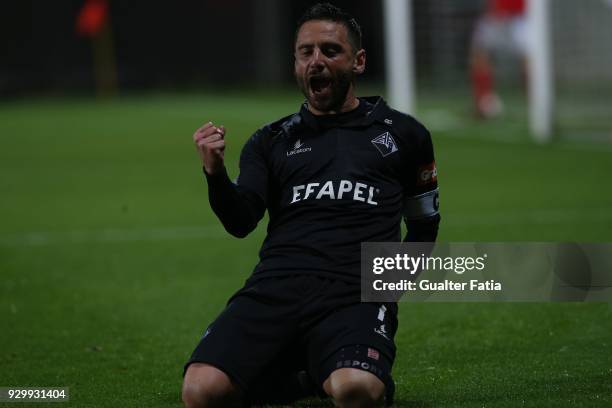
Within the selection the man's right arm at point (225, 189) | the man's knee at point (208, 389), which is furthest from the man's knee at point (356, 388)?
the man's right arm at point (225, 189)

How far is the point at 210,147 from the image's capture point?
183 inches

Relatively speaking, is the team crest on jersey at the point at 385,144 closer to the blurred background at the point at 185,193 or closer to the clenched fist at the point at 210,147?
the clenched fist at the point at 210,147

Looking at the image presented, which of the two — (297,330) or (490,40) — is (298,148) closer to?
(297,330)

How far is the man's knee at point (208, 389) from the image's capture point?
4633 mm

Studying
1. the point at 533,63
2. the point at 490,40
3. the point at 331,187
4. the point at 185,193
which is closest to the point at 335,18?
the point at 331,187

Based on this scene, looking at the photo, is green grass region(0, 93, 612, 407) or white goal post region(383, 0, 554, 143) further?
white goal post region(383, 0, 554, 143)

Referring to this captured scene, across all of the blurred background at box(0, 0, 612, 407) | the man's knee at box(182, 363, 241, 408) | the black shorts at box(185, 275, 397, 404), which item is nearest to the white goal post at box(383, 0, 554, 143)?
Answer: the blurred background at box(0, 0, 612, 407)

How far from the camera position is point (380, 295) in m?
4.97

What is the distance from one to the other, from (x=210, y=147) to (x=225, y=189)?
0.22 m

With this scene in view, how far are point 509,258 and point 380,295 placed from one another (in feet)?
4.84

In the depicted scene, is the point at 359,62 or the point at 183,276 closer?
the point at 359,62

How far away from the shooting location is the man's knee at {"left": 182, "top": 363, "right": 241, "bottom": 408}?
4.63 meters

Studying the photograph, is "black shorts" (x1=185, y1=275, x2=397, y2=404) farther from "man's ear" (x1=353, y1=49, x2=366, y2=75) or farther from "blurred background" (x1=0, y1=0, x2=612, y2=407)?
"man's ear" (x1=353, y1=49, x2=366, y2=75)

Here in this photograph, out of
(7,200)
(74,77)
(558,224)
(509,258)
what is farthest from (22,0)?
(509,258)
